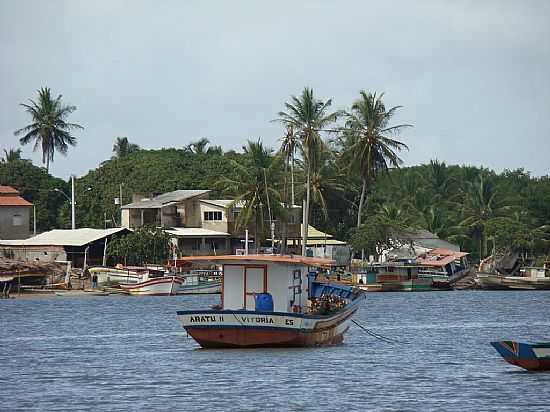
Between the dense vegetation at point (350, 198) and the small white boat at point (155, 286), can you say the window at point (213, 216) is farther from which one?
the small white boat at point (155, 286)

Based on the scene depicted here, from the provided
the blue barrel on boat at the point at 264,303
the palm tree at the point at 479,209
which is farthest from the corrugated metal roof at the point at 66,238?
the blue barrel on boat at the point at 264,303

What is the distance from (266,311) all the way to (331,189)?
2769 inches

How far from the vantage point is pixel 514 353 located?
120 ft

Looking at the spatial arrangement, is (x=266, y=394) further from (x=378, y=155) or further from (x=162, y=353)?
(x=378, y=155)

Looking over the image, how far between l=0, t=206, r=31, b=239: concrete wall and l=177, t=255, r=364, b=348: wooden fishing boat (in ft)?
211

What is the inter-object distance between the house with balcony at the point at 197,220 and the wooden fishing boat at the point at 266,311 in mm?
56314

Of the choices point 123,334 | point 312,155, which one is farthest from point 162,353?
point 312,155

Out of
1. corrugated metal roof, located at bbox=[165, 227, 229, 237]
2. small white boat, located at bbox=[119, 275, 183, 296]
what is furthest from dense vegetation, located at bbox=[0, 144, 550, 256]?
small white boat, located at bbox=[119, 275, 183, 296]

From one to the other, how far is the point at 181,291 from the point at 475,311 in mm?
25169

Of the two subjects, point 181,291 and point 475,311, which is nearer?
point 475,311

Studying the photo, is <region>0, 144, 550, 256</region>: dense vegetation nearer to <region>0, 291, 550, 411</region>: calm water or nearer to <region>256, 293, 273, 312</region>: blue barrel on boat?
<region>0, 291, 550, 411</region>: calm water

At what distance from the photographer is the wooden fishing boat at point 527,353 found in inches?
1431

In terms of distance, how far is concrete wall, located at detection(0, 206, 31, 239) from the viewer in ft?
350

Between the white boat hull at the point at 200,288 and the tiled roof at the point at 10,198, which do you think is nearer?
the white boat hull at the point at 200,288
